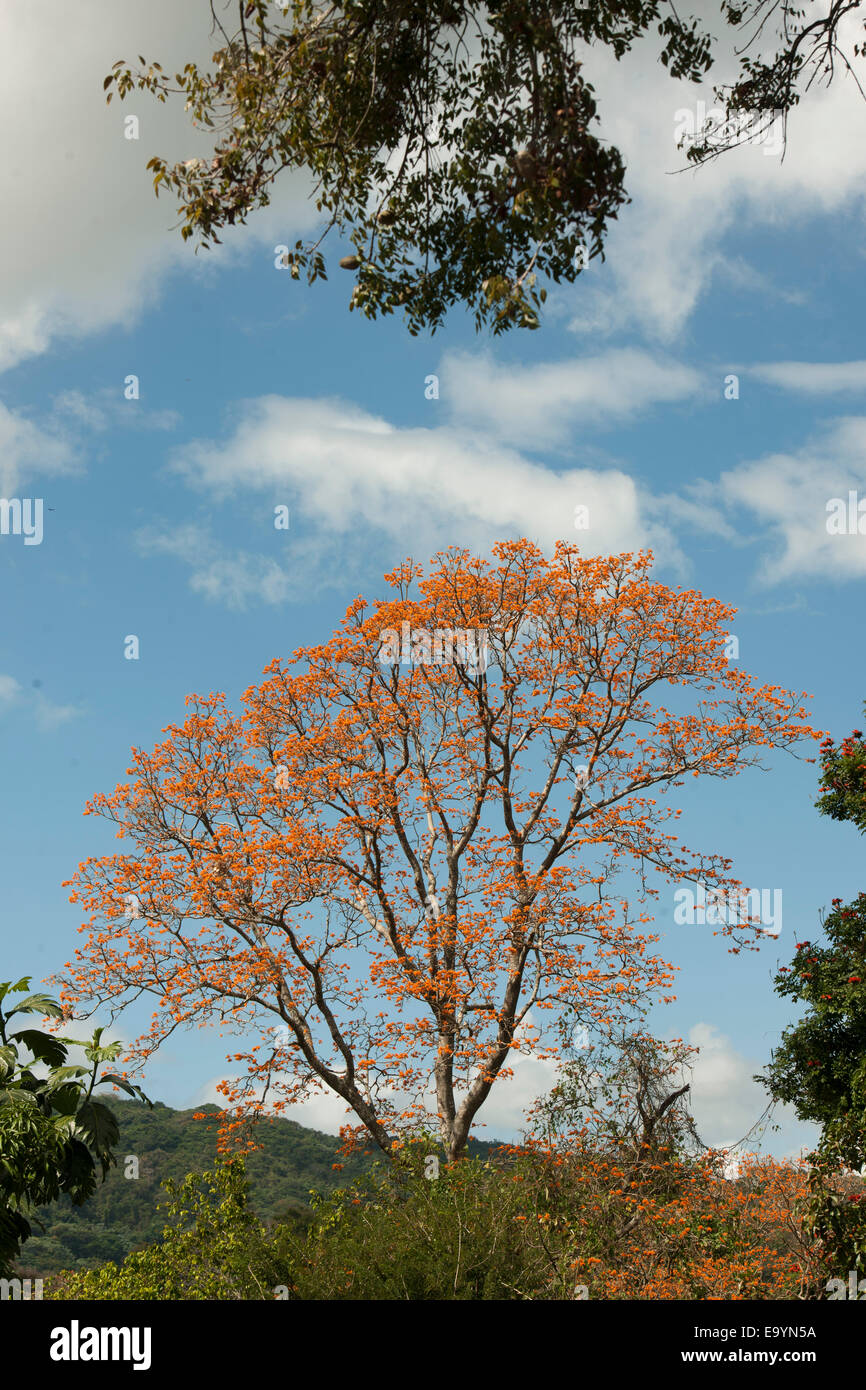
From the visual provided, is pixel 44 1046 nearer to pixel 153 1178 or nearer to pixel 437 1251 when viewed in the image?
pixel 437 1251

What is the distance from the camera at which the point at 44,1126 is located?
9086mm

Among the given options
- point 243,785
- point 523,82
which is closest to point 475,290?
point 523,82

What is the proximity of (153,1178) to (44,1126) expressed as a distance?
68.6 ft

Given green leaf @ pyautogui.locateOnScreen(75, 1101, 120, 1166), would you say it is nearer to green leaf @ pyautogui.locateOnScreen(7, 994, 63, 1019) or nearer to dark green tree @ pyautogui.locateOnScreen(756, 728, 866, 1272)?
green leaf @ pyautogui.locateOnScreen(7, 994, 63, 1019)

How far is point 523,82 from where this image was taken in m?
7.00

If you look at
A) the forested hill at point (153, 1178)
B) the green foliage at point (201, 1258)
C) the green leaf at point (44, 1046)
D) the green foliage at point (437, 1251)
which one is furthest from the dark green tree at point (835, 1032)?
the forested hill at point (153, 1178)

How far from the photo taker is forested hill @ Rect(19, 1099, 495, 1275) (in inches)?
965

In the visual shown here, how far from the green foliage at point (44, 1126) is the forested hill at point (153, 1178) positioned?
14245 millimetres

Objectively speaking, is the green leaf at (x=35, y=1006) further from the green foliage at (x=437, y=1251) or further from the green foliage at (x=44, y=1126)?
the green foliage at (x=437, y=1251)

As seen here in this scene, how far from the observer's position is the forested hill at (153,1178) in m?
24.5

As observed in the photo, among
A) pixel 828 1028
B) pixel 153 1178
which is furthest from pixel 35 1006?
pixel 153 1178
